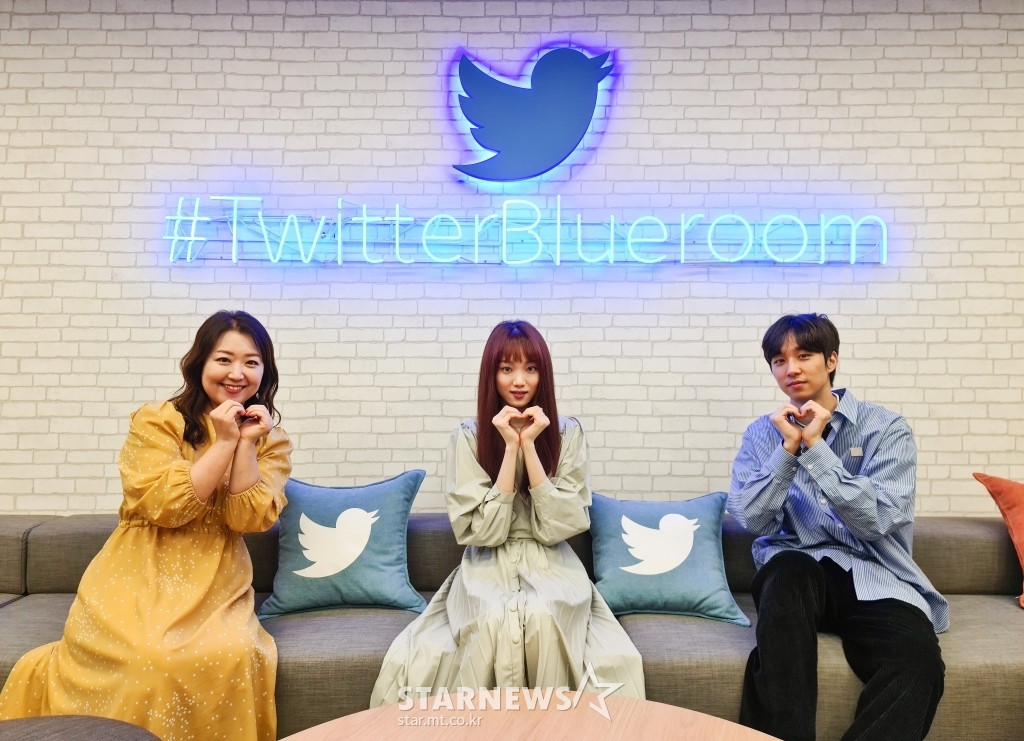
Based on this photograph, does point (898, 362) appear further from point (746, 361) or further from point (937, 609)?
point (937, 609)

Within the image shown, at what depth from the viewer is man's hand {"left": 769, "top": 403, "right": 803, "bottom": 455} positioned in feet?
8.47

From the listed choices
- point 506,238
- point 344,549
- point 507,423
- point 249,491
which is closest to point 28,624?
point 249,491

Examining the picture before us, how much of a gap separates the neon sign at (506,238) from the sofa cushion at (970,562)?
4.42 feet

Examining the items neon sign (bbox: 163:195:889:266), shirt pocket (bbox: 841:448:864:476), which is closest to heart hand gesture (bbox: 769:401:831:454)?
shirt pocket (bbox: 841:448:864:476)

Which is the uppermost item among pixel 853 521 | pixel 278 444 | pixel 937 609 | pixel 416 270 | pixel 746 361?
pixel 416 270

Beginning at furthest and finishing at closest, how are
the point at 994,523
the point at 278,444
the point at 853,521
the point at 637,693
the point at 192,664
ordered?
the point at 994,523
the point at 278,444
the point at 853,521
the point at 637,693
the point at 192,664

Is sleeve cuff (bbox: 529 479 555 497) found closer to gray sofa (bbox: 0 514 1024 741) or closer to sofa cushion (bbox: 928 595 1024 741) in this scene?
gray sofa (bbox: 0 514 1024 741)

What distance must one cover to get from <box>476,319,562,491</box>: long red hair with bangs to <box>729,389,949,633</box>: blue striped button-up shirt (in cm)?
72

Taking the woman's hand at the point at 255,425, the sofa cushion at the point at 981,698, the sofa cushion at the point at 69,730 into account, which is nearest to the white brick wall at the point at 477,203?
the woman's hand at the point at 255,425

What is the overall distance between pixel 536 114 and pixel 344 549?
87.1 inches

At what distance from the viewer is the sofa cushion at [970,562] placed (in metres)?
3.09

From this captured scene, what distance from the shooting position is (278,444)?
2715mm

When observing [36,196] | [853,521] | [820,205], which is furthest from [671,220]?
[36,196]

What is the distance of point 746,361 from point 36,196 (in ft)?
11.6
